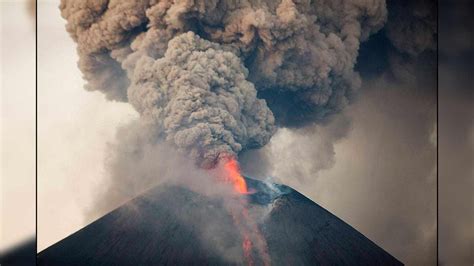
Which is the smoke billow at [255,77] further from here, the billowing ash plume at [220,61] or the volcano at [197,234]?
the volcano at [197,234]

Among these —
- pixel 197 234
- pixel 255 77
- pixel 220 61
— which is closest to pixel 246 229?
pixel 197 234

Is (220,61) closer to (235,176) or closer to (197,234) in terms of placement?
(235,176)

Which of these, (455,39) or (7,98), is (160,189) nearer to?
(7,98)

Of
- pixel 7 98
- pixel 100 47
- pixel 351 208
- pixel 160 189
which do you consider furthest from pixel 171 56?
pixel 351 208

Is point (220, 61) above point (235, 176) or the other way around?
above

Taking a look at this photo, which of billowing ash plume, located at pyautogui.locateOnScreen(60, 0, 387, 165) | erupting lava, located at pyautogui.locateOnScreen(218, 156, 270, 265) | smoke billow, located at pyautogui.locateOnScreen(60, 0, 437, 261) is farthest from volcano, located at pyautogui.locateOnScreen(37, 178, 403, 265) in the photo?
billowing ash plume, located at pyautogui.locateOnScreen(60, 0, 387, 165)

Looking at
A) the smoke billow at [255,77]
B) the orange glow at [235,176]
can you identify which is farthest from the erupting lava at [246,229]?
the smoke billow at [255,77]

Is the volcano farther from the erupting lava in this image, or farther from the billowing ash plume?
the billowing ash plume
